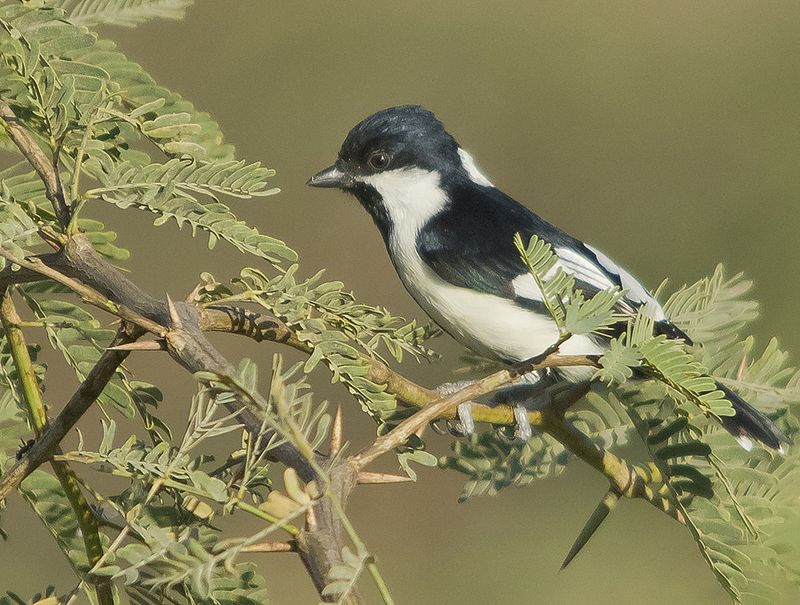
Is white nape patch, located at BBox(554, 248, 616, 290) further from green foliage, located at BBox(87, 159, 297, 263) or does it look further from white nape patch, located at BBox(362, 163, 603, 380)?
green foliage, located at BBox(87, 159, 297, 263)

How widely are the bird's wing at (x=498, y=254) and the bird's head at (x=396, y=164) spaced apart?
24cm

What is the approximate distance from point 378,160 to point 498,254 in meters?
0.74

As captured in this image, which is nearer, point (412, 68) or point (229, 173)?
point (229, 173)

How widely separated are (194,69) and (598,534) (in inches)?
274

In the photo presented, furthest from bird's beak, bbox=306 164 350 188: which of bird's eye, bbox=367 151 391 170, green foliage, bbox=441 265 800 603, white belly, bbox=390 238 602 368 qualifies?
green foliage, bbox=441 265 800 603

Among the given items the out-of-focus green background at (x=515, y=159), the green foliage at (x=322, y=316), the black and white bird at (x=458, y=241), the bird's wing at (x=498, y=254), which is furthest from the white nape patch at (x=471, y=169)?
the green foliage at (x=322, y=316)

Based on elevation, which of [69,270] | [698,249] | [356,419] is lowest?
[356,419]

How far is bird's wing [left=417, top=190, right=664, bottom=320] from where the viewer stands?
344cm

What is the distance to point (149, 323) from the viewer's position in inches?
55.8

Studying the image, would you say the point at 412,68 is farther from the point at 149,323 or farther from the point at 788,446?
the point at 149,323

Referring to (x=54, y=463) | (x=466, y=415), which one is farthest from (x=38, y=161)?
(x=466, y=415)

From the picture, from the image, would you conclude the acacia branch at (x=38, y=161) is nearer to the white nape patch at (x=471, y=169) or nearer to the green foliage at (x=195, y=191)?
the green foliage at (x=195, y=191)

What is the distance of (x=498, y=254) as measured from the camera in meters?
3.53

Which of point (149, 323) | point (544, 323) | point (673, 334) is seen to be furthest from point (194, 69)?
point (149, 323)
